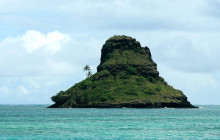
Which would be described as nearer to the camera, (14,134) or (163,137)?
(163,137)

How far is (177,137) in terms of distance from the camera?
67375mm

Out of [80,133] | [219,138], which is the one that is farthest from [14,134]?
[219,138]

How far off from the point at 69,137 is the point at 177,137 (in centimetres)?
1779

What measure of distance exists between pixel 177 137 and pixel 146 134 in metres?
6.92

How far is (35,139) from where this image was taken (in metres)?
65.3

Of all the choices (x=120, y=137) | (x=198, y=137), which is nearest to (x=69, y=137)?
(x=120, y=137)

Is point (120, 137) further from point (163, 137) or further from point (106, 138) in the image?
point (163, 137)

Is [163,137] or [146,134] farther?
[146,134]

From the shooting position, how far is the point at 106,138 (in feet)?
217

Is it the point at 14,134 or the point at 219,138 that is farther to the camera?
the point at 14,134

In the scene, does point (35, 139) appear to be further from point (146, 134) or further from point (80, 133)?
point (146, 134)

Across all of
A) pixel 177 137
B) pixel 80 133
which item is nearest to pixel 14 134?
pixel 80 133

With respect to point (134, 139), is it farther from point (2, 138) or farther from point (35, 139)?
point (2, 138)

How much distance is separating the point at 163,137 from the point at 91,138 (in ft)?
38.9
